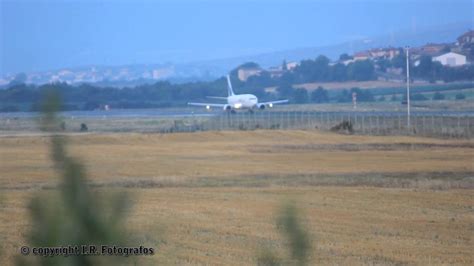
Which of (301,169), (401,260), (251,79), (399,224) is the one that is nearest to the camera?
(401,260)

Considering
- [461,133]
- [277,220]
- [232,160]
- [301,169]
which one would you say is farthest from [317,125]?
[277,220]

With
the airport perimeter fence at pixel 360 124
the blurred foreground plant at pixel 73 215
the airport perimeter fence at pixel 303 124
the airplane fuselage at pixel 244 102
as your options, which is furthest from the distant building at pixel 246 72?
the blurred foreground plant at pixel 73 215

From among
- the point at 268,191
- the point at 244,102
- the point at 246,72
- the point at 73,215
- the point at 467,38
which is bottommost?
the point at 246,72

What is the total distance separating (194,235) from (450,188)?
526 inches

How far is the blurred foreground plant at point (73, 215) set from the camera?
8.64 feet

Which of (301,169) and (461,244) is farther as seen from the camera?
(301,169)

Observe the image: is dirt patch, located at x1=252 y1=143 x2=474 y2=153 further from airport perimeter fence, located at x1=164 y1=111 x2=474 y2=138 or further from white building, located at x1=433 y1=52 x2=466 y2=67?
white building, located at x1=433 y1=52 x2=466 y2=67

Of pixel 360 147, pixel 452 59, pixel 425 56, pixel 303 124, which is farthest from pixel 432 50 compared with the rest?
pixel 360 147

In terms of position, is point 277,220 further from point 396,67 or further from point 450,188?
point 396,67

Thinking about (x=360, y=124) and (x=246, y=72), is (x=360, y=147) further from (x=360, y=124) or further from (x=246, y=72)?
(x=246, y=72)

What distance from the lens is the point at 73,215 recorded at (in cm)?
271

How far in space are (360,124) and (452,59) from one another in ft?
256

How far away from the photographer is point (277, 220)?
9.93 ft

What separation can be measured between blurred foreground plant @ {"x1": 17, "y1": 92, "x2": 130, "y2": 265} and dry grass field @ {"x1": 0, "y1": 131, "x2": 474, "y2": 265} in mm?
48
